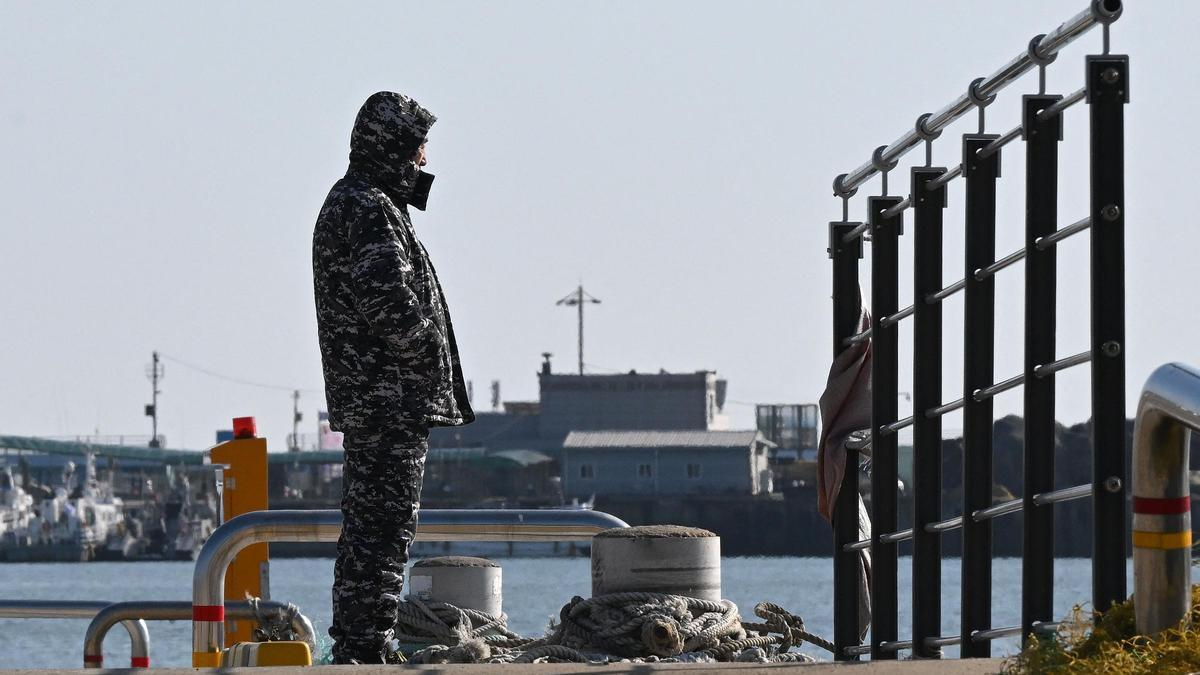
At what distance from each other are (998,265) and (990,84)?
447 millimetres

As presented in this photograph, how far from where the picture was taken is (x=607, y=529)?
767 cm

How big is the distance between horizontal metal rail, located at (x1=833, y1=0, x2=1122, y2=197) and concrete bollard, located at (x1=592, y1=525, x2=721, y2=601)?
1.24m

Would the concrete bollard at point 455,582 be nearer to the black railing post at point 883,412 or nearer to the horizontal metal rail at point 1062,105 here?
the black railing post at point 883,412

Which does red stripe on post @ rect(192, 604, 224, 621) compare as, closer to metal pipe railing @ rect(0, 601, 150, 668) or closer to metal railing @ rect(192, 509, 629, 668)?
metal railing @ rect(192, 509, 629, 668)

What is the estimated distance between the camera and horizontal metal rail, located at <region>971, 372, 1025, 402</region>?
519cm

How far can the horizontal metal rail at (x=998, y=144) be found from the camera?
5.30m

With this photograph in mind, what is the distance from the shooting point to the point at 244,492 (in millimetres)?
8781

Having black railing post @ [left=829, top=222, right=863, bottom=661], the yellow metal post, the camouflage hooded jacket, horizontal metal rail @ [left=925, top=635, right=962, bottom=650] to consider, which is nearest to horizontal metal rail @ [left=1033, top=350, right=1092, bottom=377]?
horizontal metal rail @ [left=925, top=635, right=962, bottom=650]

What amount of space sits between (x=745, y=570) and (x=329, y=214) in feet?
317

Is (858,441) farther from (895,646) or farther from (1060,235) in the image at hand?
(1060,235)

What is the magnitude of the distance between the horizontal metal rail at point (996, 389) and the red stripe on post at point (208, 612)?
2.62 meters

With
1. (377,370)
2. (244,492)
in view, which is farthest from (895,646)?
(244,492)

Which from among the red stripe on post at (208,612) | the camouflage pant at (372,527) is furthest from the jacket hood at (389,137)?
the red stripe on post at (208,612)

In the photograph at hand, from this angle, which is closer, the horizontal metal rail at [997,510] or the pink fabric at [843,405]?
the horizontal metal rail at [997,510]
